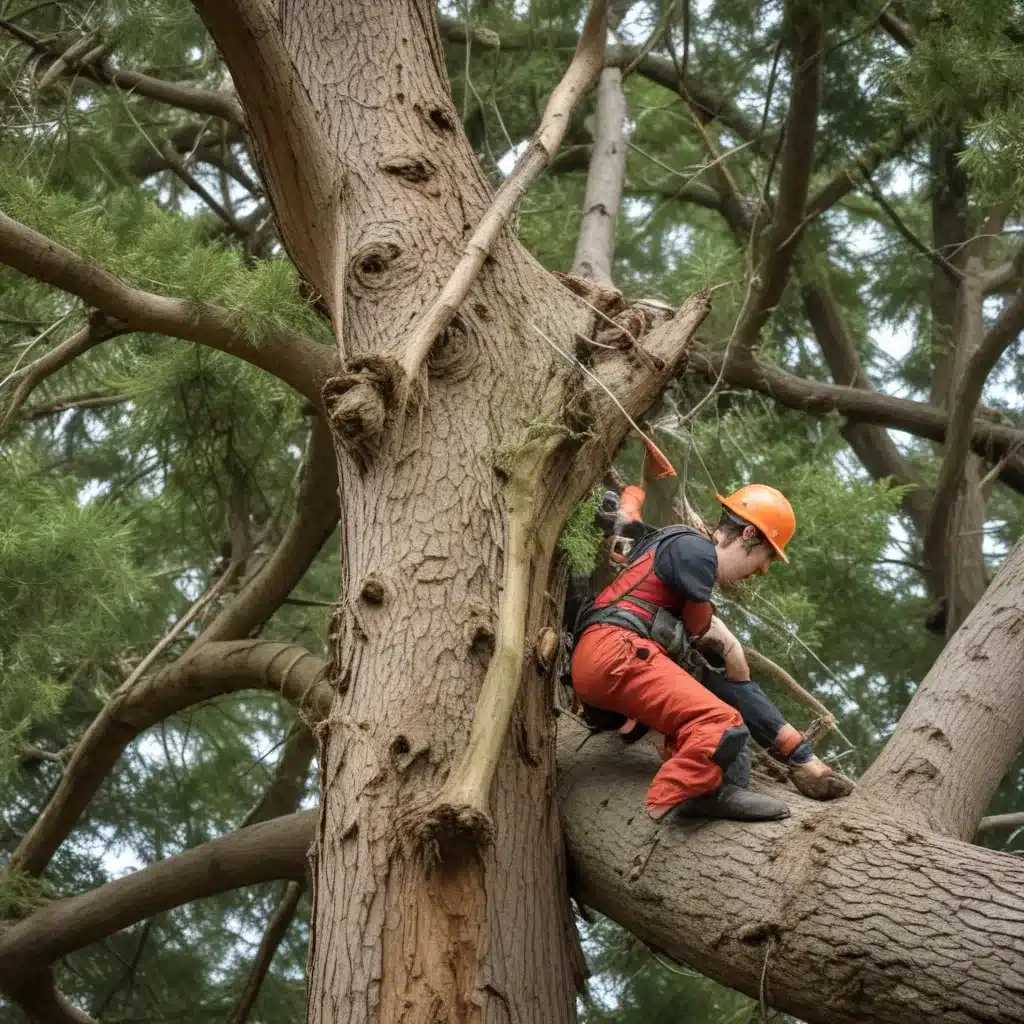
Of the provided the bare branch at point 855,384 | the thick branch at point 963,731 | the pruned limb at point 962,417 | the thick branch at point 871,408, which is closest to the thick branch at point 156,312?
the thick branch at point 963,731

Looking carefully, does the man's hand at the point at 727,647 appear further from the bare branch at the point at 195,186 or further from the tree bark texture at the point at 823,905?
the bare branch at the point at 195,186

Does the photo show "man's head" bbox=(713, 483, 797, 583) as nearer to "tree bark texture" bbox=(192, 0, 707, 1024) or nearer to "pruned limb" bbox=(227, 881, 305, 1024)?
"tree bark texture" bbox=(192, 0, 707, 1024)

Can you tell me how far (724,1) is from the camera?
639 cm

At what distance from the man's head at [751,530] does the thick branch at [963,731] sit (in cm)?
58

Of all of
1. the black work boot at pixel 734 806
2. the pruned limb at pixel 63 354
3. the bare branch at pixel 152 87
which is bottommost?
the black work boot at pixel 734 806

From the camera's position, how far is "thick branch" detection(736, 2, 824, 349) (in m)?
5.23

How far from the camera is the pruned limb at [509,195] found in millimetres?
3104

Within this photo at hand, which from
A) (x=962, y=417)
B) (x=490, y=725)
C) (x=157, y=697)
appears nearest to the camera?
(x=490, y=725)

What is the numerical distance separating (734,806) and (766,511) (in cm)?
101

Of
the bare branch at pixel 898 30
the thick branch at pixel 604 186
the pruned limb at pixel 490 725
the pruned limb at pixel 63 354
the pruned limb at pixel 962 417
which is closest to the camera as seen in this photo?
the pruned limb at pixel 490 725

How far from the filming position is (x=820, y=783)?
3.20 metres

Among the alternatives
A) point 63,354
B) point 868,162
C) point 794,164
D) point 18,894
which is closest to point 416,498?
point 63,354

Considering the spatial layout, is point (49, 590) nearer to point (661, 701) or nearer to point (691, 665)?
point (691, 665)

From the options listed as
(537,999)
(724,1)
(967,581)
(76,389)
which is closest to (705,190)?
(724,1)
